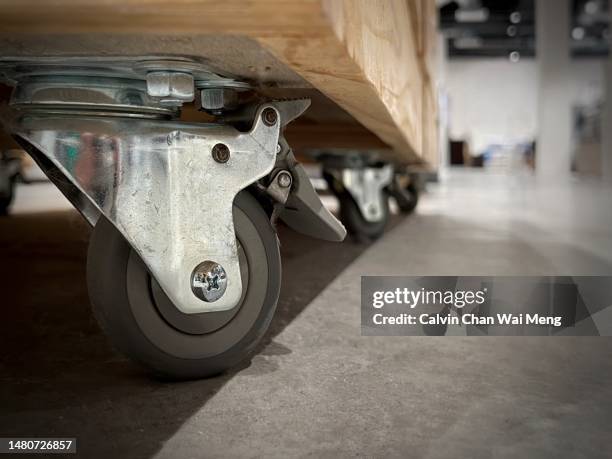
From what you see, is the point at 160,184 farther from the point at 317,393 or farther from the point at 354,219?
the point at 354,219

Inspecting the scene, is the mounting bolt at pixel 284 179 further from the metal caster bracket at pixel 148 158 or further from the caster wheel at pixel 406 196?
the caster wheel at pixel 406 196

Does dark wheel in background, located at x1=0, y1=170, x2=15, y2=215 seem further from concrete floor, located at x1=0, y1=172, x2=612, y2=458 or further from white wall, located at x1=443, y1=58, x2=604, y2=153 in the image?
white wall, located at x1=443, y1=58, x2=604, y2=153

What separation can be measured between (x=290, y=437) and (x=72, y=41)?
444mm

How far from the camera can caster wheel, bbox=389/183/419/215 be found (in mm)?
3181

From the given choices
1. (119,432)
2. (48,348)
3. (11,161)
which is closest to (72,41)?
(119,432)

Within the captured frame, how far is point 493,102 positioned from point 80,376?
69.2 ft

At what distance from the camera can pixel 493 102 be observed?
20.8 meters

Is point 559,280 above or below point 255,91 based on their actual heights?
below

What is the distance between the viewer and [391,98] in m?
1.08

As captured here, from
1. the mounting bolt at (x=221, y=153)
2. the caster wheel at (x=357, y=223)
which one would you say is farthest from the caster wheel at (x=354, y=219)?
the mounting bolt at (x=221, y=153)

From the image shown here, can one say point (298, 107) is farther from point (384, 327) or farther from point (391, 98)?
point (384, 327)

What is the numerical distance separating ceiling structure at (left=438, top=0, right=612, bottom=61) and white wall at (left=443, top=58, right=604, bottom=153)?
639 millimetres

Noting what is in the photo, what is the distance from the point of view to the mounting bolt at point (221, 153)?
0.82m

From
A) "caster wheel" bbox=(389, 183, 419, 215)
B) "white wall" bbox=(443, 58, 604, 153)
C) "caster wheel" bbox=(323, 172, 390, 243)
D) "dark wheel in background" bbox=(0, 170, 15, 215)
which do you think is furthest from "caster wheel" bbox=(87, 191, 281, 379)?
"white wall" bbox=(443, 58, 604, 153)
